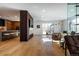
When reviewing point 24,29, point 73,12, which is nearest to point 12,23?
point 24,29

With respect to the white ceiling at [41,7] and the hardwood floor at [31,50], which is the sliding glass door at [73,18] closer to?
the white ceiling at [41,7]

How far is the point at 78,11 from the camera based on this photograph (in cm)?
736

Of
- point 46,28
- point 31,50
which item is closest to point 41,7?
point 31,50

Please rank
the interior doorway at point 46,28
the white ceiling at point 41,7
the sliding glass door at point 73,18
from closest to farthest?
the sliding glass door at point 73,18 → the white ceiling at point 41,7 → the interior doorway at point 46,28

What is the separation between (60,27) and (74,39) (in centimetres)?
1606

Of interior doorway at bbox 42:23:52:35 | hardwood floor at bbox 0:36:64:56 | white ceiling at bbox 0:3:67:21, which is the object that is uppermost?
white ceiling at bbox 0:3:67:21

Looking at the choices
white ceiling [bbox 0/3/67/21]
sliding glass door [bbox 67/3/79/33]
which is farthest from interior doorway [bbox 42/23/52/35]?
sliding glass door [bbox 67/3/79/33]

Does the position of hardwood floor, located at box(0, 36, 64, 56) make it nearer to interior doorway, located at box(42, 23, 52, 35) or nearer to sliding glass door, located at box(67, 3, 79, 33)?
sliding glass door, located at box(67, 3, 79, 33)

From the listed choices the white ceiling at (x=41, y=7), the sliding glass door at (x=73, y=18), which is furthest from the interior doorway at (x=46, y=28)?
the sliding glass door at (x=73, y=18)

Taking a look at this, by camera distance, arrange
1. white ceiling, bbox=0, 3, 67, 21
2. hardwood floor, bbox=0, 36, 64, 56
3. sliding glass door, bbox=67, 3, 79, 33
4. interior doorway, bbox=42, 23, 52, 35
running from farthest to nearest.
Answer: interior doorway, bbox=42, 23, 52, 35, white ceiling, bbox=0, 3, 67, 21, sliding glass door, bbox=67, 3, 79, 33, hardwood floor, bbox=0, 36, 64, 56

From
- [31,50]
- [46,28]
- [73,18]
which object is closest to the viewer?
[31,50]

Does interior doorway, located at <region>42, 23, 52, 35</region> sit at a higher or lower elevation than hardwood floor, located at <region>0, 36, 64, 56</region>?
higher

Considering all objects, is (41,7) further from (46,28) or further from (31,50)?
A: (46,28)

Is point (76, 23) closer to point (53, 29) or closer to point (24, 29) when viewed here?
point (24, 29)
